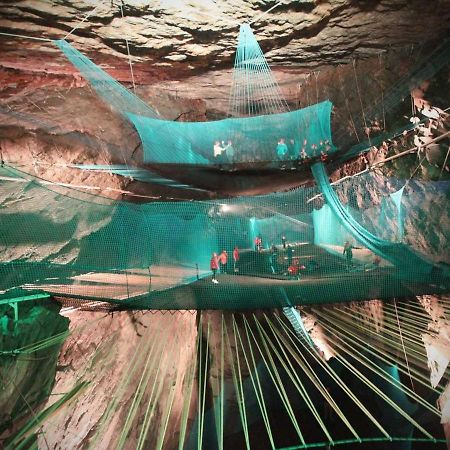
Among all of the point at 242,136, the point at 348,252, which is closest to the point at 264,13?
the point at 242,136

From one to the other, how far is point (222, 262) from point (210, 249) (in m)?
0.18

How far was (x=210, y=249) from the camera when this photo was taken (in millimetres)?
3105

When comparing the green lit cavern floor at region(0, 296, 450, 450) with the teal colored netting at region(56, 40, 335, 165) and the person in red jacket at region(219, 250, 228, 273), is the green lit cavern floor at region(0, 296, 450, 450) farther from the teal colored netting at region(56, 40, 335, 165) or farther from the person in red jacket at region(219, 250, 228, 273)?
the teal colored netting at region(56, 40, 335, 165)

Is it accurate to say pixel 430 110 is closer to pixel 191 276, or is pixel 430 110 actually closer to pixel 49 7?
pixel 191 276

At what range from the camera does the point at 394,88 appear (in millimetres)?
3314

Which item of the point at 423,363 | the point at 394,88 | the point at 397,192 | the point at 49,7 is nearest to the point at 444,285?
the point at 423,363

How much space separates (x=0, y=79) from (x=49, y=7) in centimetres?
120

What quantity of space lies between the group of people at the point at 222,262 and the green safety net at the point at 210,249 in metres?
0.03

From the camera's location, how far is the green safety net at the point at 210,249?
1.92 meters

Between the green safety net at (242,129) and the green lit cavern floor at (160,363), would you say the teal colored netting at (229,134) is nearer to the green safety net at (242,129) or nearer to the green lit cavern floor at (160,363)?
the green safety net at (242,129)

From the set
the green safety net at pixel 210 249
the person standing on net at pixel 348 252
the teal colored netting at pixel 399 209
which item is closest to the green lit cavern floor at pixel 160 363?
the green safety net at pixel 210 249

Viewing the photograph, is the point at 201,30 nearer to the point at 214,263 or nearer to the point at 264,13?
the point at 264,13

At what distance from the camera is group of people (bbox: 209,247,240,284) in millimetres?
2953

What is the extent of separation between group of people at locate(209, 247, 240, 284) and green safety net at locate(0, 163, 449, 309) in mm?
33
